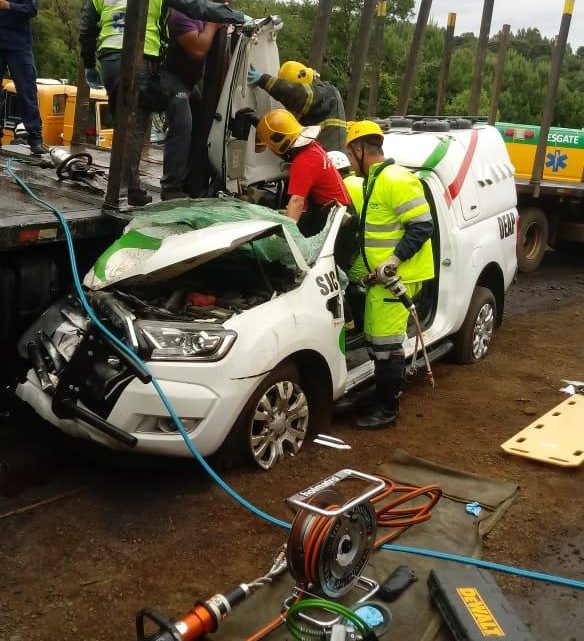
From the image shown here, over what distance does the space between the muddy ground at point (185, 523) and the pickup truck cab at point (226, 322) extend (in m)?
0.34

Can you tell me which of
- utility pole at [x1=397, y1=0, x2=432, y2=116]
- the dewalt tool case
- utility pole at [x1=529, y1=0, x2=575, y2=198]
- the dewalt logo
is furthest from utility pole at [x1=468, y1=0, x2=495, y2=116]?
the dewalt logo

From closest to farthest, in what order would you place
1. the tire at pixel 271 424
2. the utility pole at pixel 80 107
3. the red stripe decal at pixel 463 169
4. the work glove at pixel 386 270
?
the tire at pixel 271 424 < the work glove at pixel 386 270 < the red stripe decal at pixel 463 169 < the utility pole at pixel 80 107

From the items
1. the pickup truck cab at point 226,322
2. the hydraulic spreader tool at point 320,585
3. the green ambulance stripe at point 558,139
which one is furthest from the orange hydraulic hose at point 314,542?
the green ambulance stripe at point 558,139

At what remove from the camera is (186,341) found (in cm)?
428

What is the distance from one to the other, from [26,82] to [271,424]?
4.07m

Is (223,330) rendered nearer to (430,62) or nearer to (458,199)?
(458,199)

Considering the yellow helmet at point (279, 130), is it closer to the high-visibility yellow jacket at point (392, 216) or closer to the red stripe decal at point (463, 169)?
the high-visibility yellow jacket at point (392, 216)

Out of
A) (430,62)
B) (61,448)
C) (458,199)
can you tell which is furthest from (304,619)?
(430,62)

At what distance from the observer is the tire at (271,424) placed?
4531mm

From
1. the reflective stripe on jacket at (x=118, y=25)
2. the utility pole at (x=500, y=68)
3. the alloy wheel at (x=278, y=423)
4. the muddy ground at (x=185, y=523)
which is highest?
the utility pole at (x=500, y=68)

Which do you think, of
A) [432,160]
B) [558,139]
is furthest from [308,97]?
[558,139]

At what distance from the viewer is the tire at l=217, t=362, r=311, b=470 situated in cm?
453

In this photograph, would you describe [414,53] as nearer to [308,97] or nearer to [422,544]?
[308,97]

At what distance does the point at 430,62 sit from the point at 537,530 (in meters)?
22.8
